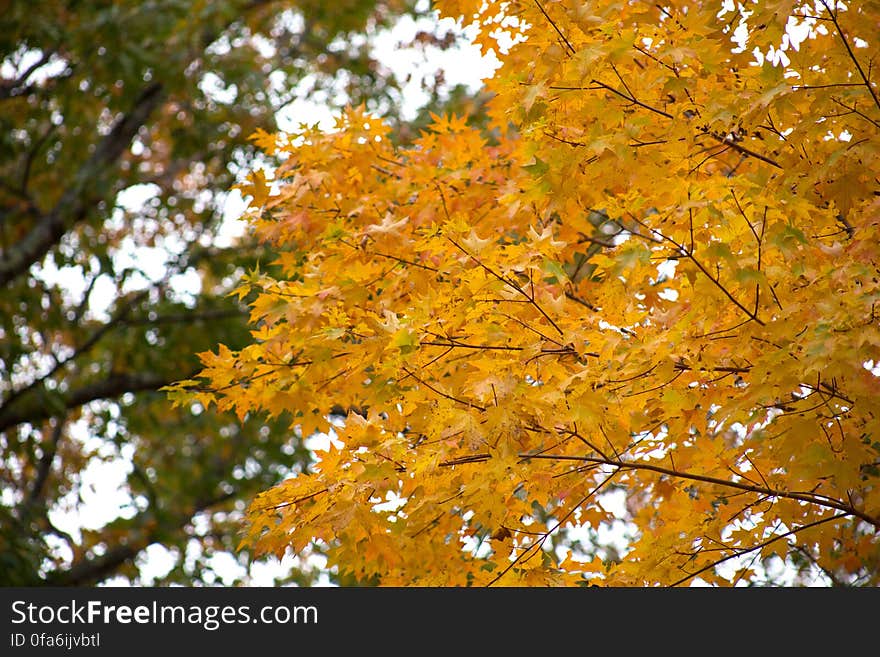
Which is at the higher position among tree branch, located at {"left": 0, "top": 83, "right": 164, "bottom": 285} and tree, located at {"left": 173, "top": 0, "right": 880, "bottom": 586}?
tree branch, located at {"left": 0, "top": 83, "right": 164, "bottom": 285}

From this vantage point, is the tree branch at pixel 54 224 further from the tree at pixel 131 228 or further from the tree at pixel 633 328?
the tree at pixel 633 328

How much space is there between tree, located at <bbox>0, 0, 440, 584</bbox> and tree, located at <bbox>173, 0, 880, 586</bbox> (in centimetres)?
411

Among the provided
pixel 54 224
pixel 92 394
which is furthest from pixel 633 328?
pixel 54 224

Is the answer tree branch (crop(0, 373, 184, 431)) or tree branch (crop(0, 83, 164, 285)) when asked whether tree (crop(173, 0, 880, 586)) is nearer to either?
tree branch (crop(0, 373, 184, 431))

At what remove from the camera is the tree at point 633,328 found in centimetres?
324

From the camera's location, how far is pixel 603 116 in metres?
3.59

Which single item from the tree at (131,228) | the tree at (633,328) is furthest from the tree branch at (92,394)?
the tree at (633,328)

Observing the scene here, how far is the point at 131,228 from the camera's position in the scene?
36.4 ft

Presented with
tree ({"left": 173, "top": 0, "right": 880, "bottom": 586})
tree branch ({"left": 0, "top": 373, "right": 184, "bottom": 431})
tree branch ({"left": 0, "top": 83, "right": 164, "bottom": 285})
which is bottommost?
tree ({"left": 173, "top": 0, "right": 880, "bottom": 586})

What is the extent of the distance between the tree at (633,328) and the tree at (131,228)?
4.11 meters

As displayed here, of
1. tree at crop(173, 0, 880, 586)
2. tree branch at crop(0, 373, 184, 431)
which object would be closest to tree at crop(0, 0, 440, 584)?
tree branch at crop(0, 373, 184, 431)

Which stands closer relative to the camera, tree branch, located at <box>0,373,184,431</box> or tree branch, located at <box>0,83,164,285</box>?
tree branch, located at <box>0,373,184,431</box>

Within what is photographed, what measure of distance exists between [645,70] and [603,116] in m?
0.41

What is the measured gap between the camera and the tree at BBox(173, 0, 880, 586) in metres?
3.24
